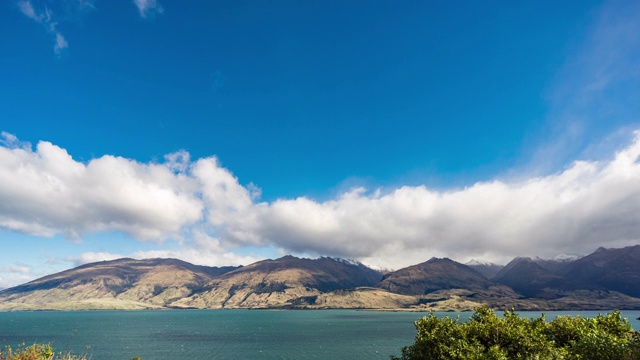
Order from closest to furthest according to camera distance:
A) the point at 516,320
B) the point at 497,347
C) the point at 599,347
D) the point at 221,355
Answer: the point at 599,347
the point at 497,347
the point at 516,320
the point at 221,355

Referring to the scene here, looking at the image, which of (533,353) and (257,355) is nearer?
(533,353)

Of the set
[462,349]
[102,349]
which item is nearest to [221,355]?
[102,349]

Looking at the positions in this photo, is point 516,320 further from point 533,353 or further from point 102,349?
point 102,349

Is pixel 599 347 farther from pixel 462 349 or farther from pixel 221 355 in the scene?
pixel 221 355

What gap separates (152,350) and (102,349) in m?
31.9

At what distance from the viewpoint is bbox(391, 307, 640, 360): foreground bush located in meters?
43.3

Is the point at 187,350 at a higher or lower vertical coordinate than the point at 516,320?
lower

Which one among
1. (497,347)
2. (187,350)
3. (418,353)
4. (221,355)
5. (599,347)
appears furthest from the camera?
(187,350)

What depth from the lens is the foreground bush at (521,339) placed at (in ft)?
142

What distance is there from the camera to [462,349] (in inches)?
2026

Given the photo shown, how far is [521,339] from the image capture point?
168 feet

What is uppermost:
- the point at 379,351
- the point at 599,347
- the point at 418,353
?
the point at 599,347

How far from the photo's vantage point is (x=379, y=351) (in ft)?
586

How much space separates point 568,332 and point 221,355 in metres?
160
